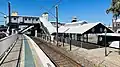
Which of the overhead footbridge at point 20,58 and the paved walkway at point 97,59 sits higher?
the overhead footbridge at point 20,58

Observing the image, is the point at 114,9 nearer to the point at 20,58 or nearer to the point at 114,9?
the point at 114,9

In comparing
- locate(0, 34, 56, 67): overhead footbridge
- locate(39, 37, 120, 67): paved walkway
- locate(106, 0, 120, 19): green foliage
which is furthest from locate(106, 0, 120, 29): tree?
locate(0, 34, 56, 67): overhead footbridge

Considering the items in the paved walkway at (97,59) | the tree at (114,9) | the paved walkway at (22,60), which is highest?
the tree at (114,9)

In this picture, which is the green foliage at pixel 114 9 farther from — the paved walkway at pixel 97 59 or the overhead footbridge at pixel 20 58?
the overhead footbridge at pixel 20 58

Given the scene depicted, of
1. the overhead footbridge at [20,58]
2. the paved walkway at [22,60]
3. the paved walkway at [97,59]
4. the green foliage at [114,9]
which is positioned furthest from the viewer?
the green foliage at [114,9]

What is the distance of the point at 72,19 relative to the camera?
3157 inches

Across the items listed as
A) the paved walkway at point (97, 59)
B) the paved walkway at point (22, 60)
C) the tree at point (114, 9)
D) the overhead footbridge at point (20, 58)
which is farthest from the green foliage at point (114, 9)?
the paved walkway at point (22, 60)

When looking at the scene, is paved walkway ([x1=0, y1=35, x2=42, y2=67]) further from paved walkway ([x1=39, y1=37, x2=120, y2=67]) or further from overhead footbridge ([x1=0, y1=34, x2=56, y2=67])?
paved walkway ([x1=39, y1=37, x2=120, y2=67])

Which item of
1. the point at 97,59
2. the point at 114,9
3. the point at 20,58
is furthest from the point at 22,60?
the point at 114,9

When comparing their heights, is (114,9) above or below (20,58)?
above

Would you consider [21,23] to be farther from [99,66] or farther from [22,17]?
[99,66]

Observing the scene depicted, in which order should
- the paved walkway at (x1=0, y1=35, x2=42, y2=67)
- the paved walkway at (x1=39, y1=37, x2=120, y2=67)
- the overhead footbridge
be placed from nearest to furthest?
the paved walkway at (x1=0, y1=35, x2=42, y2=67) < the overhead footbridge < the paved walkway at (x1=39, y1=37, x2=120, y2=67)

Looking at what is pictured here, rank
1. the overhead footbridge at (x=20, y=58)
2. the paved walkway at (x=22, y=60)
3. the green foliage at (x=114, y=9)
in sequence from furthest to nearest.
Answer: the green foliage at (x=114, y=9), the overhead footbridge at (x=20, y=58), the paved walkway at (x=22, y=60)

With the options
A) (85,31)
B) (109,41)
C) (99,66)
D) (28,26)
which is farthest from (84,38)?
(28,26)
